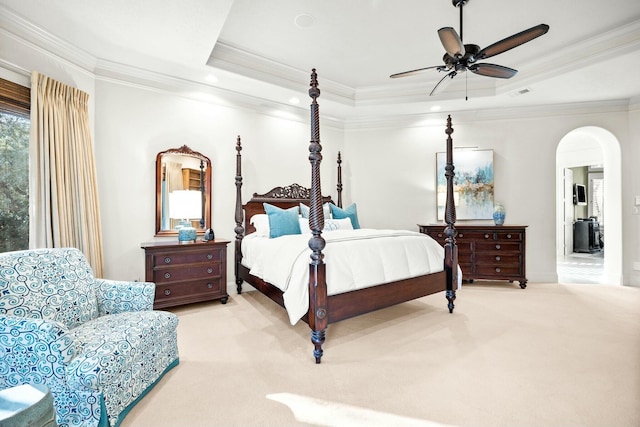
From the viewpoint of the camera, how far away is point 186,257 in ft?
11.5

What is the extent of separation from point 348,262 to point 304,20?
2414 mm

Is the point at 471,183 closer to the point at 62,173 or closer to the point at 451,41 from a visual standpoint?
the point at 451,41

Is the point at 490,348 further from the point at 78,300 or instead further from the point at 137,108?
the point at 137,108

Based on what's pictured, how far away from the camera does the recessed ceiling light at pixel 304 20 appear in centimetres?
300

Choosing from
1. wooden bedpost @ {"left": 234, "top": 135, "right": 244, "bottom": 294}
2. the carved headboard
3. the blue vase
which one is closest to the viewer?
wooden bedpost @ {"left": 234, "top": 135, "right": 244, "bottom": 294}

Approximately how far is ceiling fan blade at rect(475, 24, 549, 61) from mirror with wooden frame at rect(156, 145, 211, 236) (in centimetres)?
332

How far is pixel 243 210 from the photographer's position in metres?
4.42

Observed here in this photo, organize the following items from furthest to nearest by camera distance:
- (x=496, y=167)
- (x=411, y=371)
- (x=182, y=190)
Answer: (x=496, y=167) → (x=182, y=190) → (x=411, y=371)

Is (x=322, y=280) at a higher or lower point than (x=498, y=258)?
higher

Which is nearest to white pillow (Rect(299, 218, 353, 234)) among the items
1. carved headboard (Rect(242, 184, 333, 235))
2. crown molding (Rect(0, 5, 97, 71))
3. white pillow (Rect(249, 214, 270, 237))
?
white pillow (Rect(249, 214, 270, 237))

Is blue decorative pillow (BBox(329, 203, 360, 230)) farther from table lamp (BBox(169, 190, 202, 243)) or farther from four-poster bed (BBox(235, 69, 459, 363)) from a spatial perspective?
table lamp (BBox(169, 190, 202, 243))

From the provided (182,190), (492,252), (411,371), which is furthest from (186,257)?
(492,252)

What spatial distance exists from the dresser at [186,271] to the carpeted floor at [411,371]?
265mm

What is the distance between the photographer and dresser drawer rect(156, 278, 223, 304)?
3.37 meters
